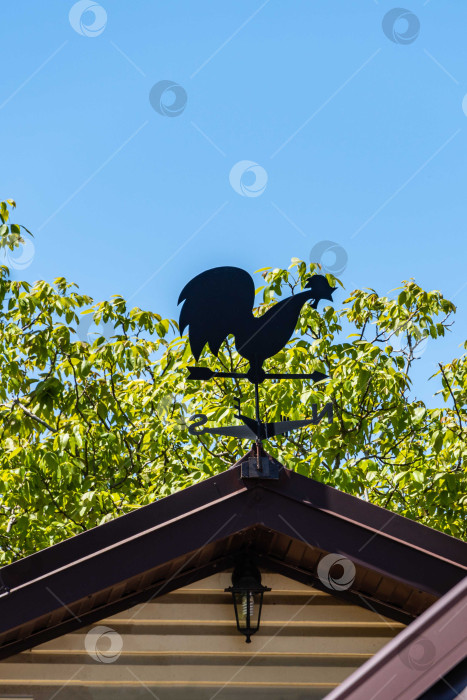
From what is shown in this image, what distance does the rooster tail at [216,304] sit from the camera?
338 cm

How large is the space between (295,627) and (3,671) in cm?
131

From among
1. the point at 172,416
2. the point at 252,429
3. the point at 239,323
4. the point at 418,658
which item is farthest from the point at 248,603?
the point at 172,416

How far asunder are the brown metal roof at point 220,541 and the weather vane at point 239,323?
29cm

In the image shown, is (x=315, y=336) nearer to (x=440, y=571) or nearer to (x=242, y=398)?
(x=242, y=398)

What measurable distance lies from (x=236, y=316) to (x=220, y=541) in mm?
1009

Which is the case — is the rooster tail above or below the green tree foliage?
below

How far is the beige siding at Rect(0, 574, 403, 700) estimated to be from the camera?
324cm

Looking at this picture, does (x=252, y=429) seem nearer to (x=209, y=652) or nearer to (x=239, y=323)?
(x=239, y=323)

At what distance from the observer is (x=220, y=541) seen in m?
3.23

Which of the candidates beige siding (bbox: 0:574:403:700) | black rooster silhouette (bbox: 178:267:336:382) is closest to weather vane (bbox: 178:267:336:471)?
black rooster silhouette (bbox: 178:267:336:382)

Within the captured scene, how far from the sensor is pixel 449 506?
733 cm

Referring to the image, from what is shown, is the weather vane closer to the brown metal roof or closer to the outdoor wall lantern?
the brown metal roof

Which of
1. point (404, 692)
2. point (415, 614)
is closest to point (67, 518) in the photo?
point (415, 614)

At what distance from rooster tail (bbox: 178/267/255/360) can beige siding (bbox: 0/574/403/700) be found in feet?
3.73
